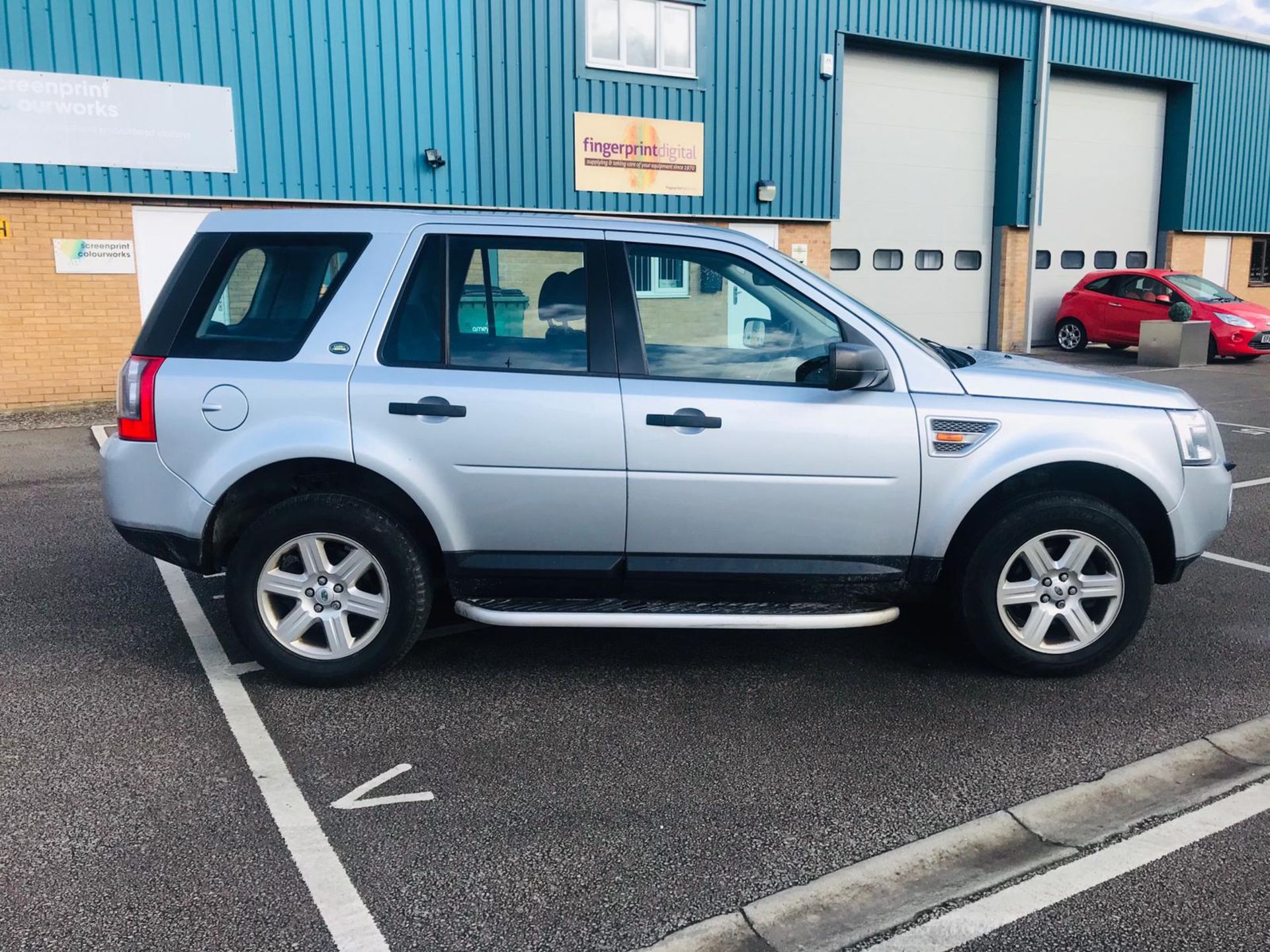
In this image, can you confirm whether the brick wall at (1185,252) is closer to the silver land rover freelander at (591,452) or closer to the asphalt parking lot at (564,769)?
the asphalt parking lot at (564,769)

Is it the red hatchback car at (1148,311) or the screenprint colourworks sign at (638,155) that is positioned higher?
the screenprint colourworks sign at (638,155)

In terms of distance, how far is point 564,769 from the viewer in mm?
3727

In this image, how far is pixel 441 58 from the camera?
47.8ft

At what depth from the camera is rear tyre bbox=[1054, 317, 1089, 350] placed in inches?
808

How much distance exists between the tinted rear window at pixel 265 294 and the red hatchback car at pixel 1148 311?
17213mm

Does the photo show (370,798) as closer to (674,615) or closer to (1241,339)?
(674,615)

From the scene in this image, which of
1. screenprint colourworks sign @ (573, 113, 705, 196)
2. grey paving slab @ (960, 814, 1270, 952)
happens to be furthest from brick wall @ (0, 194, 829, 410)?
grey paving slab @ (960, 814, 1270, 952)

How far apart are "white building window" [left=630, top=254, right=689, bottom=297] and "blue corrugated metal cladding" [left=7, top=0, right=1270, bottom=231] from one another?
10.6 metres

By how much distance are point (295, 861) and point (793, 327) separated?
8.73 ft

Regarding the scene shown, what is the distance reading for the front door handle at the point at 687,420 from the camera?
4.18m

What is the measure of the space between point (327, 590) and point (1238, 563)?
518 cm

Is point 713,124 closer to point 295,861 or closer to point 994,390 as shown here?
point 994,390

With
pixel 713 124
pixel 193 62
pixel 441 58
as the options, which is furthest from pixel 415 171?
pixel 713 124

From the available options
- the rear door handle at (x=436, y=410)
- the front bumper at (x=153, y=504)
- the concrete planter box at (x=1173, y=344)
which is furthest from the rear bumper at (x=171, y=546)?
the concrete planter box at (x=1173, y=344)
